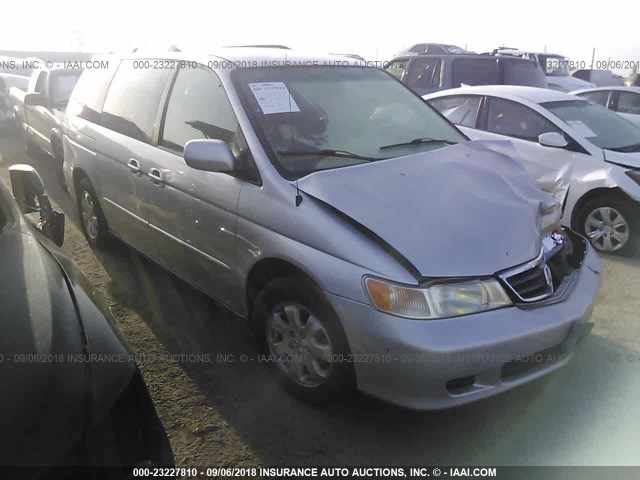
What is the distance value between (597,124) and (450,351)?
4.33 meters

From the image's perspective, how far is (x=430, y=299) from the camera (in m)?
2.32

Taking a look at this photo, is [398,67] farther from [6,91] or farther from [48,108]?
[6,91]

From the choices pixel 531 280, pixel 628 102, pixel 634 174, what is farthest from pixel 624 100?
pixel 531 280

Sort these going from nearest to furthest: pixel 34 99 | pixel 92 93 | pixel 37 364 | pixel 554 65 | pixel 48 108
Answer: pixel 37 364
pixel 92 93
pixel 34 99
pixel 48 108
pixel 554 65

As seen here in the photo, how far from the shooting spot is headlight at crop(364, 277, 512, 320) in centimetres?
232

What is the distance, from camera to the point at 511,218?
8.97ft

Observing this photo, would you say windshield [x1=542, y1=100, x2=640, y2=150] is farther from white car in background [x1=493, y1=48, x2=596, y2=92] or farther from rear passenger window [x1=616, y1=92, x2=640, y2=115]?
white car in background [x1=493, y1=48, x2=596, y2=92]

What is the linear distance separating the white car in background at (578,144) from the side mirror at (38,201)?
12.9ft

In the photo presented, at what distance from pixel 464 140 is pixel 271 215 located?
1.60 m

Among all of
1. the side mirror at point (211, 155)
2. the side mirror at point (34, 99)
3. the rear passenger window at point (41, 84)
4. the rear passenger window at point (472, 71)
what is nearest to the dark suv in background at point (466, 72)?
the rear passenger window at point (472, 71)

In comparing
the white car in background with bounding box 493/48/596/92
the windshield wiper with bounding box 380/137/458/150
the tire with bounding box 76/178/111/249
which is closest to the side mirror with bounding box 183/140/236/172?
the windshield wiper with bounding box 380/137/458/150

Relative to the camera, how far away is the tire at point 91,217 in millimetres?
4637

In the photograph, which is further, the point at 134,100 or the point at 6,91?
the point at 6,91

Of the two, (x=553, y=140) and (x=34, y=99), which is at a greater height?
(x=34, y=99)
